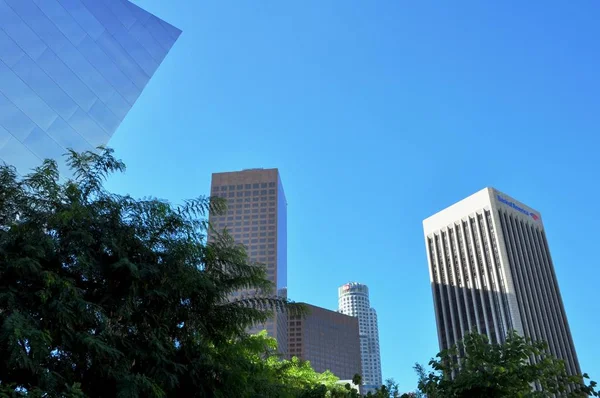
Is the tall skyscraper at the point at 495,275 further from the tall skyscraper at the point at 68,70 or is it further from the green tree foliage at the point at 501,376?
the green tree foliage at the point at 501,376

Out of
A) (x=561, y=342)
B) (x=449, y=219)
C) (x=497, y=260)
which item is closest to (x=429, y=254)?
(x=449, y=219)

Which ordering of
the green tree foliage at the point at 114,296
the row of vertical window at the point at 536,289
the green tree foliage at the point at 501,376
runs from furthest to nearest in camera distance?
the row of vertical window at the point at 536,289
the green tree foliage at the point at 501,376
the green tree foliage at the point at 114,296

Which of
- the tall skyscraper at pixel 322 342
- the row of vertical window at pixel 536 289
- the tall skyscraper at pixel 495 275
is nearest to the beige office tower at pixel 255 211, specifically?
the tall skyscraper at pixel 322 342

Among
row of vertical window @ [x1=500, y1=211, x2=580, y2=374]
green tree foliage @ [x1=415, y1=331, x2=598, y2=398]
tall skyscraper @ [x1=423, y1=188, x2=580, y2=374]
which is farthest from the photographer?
row of vertical window @ [x1=500, y1=211, x2=580, y2=374]

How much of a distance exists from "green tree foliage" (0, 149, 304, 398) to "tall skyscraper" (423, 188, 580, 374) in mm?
99011

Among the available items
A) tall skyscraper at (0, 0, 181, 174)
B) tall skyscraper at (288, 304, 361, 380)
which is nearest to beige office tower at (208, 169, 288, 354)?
tall skyscraper at (288, 304, 361, 380)

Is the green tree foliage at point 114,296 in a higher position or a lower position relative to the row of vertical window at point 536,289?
lower

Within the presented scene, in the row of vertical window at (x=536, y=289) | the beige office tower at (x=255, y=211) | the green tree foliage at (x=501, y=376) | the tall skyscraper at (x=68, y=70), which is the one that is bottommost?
the green tree foliage at (x=501, y=376)

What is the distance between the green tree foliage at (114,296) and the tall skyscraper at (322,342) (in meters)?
162

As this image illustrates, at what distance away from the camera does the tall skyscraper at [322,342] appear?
178 metres

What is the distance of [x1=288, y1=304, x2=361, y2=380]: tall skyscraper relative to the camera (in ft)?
584

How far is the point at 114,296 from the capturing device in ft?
40.7

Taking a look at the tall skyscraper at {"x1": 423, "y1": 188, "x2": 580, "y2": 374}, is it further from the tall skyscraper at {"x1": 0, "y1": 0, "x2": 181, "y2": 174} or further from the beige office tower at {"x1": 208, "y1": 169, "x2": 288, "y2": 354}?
the tall skyscraper at {"x1": 0, "y1": 0, "x2": 181, "y2": 174}

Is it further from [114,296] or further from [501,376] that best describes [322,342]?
[114,296]
